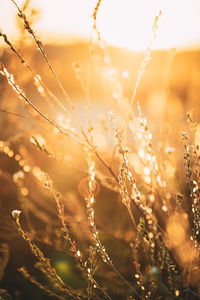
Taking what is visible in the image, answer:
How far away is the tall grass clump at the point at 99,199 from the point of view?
3.55 ft

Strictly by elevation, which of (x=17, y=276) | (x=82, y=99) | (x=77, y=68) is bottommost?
(x=17, y=276)

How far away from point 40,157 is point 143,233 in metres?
2.85

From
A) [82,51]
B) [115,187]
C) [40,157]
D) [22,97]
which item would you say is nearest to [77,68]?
[22,97]

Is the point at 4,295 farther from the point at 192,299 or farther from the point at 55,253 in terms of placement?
the point at 192,299

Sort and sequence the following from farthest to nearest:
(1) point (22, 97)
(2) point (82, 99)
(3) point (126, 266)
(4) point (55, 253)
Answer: (2) point (82, 99) < (4) point (55, 253) < (3) point (126, 266) < (1) point (22, 97)

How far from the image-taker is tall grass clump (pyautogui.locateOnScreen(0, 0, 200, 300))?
1.08 meters

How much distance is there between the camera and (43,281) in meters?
2.21

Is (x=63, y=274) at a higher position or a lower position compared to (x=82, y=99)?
lower

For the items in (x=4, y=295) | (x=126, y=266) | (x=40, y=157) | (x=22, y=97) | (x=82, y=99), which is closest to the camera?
(x=22, y=97)

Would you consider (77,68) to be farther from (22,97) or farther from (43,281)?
(43,281)

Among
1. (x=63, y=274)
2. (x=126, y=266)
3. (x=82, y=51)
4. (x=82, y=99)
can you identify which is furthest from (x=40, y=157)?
(x=82, y=51)

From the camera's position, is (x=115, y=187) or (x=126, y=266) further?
(x=126, y=266)

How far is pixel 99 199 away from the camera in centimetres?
327

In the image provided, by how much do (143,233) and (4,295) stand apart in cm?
107
